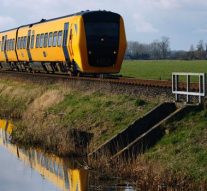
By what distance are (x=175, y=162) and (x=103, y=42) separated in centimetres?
1416

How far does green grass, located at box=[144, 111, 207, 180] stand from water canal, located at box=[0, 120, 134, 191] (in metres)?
1.38

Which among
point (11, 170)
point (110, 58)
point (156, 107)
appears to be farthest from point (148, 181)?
point (110, 58)

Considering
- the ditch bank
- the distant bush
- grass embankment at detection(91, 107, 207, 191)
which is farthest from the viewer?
the distant bush

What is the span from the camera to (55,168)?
762 inches

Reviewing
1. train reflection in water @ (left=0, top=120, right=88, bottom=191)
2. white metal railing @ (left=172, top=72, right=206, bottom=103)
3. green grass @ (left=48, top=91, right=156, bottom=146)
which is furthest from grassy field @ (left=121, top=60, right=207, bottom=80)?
white metal railing @ (left=172, top=72, right=206, bottom=103)

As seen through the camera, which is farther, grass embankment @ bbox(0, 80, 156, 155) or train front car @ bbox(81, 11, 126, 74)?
train front car @ bbox(81, 11, 126, 74)

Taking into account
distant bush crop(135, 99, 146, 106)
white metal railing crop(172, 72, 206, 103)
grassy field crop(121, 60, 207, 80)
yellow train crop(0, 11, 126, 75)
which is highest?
yellow train crop(0, 11, 126, 75)

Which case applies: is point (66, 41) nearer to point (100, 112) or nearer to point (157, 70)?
point (100, 112)

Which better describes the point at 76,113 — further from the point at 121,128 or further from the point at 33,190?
the point at 33,190

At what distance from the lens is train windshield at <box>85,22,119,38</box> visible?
2823cm

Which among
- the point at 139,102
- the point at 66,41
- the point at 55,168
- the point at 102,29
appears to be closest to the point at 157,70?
the point at 66,41

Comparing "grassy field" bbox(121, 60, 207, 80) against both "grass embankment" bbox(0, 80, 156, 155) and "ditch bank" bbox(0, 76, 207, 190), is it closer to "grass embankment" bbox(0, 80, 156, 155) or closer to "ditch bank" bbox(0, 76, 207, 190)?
"grass embankment" bbox(0, 80, 156, 155)

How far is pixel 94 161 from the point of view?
17.8 meters

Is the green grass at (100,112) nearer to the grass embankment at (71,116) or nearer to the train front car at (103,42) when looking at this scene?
the grass embankment at (71,116)
